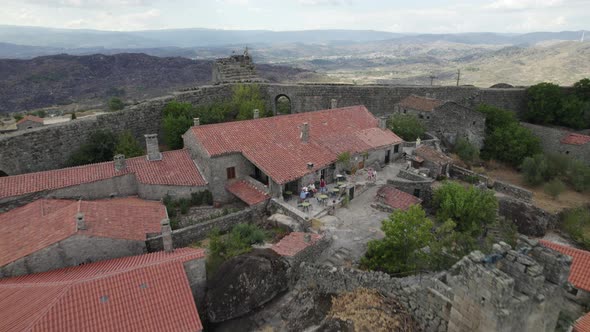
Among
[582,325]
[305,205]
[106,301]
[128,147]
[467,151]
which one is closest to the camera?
[106,301]

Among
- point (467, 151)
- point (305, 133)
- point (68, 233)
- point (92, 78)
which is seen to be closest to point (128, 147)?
point (68, 233)

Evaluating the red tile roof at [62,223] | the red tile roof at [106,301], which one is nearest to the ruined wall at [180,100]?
the red tile roof at [62,223]

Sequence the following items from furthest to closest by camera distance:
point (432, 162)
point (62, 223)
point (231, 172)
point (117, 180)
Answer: point (432, 162)
point (231, 172)
point (117, 180)
point (62, 223)

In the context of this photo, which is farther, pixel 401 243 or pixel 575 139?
pixel 575 139

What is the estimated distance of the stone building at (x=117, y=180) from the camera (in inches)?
767

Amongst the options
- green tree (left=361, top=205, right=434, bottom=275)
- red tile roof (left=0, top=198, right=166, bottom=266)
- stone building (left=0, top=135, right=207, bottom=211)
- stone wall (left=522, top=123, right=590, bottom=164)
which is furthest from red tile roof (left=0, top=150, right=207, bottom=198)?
stone wall (left=522, top=123, right=590, bottom=164)

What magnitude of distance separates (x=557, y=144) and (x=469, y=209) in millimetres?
21036

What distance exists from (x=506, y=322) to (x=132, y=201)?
1852 centimetres

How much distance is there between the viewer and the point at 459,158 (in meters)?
32.6

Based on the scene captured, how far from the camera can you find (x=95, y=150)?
25.6 m

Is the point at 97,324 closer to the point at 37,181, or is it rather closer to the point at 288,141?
the point at 37,181

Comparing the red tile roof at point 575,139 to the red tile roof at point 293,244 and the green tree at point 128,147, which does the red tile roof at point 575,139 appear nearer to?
the red tile roof at point 293,244

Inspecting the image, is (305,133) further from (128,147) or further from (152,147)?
(128,147)

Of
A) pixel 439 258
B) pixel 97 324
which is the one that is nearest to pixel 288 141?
pixel 439 258
